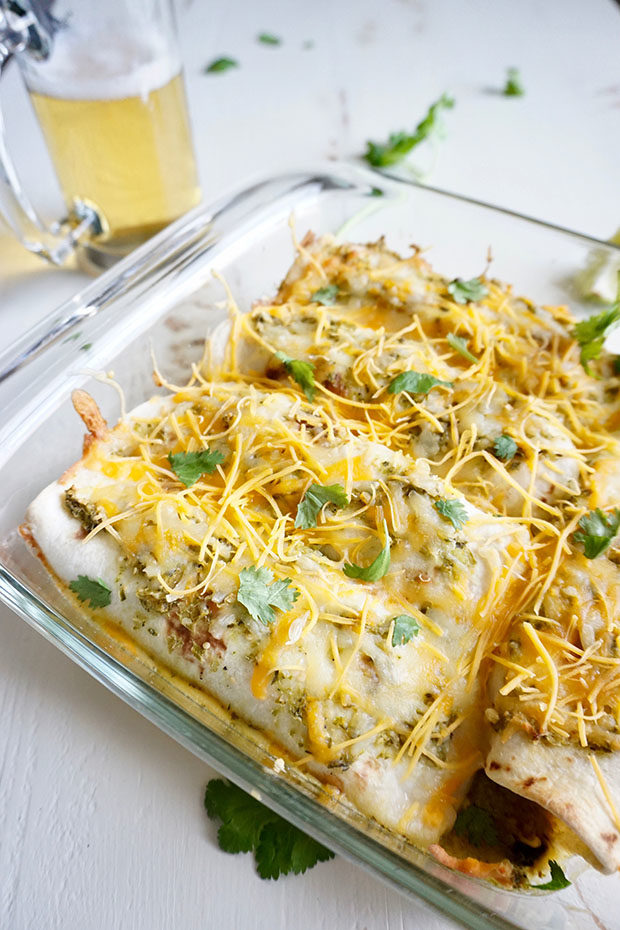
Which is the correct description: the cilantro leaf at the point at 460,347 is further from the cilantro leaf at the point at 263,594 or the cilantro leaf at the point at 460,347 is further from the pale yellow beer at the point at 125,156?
the pale yellow beer at the point at 125,156

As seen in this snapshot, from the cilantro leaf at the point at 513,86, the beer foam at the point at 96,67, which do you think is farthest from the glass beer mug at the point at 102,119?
the cilantro leaf at the point at 513,86

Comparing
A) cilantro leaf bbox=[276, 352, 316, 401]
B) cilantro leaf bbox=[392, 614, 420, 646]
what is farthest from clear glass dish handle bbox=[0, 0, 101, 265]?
cilantro leaf bbox=[392, 614, 420, 646]

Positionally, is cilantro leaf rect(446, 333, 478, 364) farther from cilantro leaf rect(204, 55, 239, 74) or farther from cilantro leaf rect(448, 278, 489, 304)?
cilantro leaf rect(204, 55, 239, 74)

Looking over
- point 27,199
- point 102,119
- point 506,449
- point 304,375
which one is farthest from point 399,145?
point 506,449

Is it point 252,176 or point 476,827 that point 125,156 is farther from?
point 476,827

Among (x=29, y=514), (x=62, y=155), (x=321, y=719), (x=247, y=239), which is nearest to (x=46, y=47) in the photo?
(x=62, y=155)

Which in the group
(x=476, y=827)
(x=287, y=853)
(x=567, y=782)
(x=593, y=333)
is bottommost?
(x=287, y=853)
